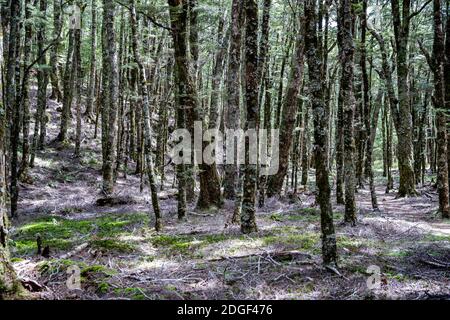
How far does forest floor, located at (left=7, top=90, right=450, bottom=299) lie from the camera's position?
600 cm

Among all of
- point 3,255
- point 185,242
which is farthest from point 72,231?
point 3,255

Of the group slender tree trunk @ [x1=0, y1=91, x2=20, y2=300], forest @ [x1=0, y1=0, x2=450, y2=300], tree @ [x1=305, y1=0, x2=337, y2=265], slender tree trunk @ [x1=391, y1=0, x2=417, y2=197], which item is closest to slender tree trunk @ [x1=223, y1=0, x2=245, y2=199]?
forest @ [x1=0, y1=0, x2=450, y2=300]

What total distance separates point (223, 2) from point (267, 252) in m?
16.1

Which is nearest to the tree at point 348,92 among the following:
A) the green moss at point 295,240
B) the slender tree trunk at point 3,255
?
the green moss at point 295,240

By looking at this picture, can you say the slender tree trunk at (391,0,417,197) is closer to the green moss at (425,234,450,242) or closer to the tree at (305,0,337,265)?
Result: the green moss at (425,234,450,242)

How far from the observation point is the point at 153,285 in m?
6.23

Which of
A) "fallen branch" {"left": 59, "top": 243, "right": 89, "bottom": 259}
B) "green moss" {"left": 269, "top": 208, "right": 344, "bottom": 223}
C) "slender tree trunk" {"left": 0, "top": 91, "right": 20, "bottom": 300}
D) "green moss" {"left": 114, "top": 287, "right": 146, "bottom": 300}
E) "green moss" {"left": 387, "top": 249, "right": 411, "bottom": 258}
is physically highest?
"slender tree trunk" {"left": 0, "top": 91, "right": 20, "bottom": 300}

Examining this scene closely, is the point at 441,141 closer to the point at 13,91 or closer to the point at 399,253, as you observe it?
the point at 399,253

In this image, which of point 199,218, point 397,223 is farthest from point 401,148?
point 199,218

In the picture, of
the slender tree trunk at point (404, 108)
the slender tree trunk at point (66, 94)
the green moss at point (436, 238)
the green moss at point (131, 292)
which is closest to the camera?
the green moss at point (131, 292)

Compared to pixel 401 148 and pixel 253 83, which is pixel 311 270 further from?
pixel 401 148

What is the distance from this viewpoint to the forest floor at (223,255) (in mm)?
5996

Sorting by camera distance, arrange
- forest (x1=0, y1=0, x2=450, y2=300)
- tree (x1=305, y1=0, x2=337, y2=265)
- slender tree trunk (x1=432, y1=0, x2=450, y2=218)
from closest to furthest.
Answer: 1. forest (x1=0, y1=0, x2=450, y2=300)
2. tree (x1=305, y1=0, x2=337, y2=265)
3. slender tree trunk (x1=432, y1=0, x2=450, y2=218)

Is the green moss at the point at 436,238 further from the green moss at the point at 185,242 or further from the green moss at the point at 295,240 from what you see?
the green moss at the point at 185,242
